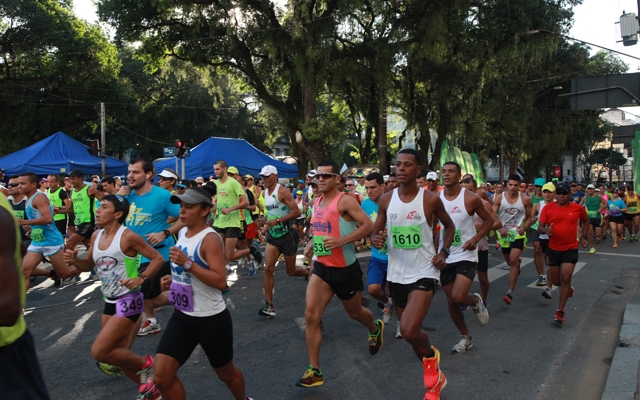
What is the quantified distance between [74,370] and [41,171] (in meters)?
16.8

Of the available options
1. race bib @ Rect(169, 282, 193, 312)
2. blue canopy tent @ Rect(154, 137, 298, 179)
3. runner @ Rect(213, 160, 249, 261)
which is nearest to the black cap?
runner @ Rect(213, 160, 249, 261)

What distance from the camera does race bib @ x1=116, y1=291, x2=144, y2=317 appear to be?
13.3 feet

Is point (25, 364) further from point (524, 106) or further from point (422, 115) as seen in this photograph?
point (524, 106)

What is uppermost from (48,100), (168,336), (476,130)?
(48,100)

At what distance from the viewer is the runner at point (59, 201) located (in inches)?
423

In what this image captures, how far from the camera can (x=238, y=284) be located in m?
9.49

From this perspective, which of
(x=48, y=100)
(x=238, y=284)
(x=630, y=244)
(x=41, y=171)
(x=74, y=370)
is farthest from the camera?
(x=48, y=100)

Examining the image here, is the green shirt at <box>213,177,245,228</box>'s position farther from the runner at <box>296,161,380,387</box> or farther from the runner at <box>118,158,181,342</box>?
the runner at <box>296,161,380,387</box>

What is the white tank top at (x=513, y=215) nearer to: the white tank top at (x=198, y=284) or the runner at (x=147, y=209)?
the runner at (x=147, y=209)

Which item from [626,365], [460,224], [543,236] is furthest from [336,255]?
[543,236]

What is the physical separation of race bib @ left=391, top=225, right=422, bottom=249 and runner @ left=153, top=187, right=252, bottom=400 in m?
1.61

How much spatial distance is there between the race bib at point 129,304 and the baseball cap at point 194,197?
0.92 meters

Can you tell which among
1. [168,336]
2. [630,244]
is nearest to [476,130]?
[630,244]

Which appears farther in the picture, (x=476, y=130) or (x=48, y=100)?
(x=48, y=100)
